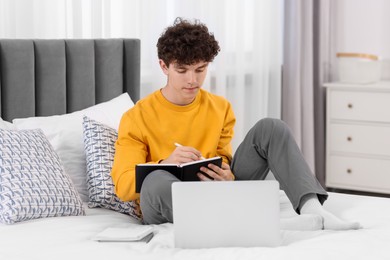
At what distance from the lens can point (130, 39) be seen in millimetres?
3143

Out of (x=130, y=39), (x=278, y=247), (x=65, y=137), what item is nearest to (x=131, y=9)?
(x=130, y=39)

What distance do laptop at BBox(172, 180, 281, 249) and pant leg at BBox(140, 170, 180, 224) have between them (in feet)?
0.62

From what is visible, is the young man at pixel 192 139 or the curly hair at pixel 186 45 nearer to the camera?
the young man at pixel 192 139

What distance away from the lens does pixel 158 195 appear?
2.10m

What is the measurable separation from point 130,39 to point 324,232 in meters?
1.44

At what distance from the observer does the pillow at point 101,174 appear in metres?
2.42

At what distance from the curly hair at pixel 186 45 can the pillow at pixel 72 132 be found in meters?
0.44

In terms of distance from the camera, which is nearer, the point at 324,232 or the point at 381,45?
the point at 324,232

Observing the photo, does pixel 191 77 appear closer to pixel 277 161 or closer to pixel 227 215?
pixel 277 161

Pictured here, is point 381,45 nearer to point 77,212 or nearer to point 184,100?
point 184,100

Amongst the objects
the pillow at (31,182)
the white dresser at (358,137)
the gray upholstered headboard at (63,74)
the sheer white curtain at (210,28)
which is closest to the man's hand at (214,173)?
the pillow at (31,182)

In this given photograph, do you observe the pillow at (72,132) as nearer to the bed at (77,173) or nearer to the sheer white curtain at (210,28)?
the bed at (77,173)

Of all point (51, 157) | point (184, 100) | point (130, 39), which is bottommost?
point (51, 157)

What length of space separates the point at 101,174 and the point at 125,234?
1.64 feet
